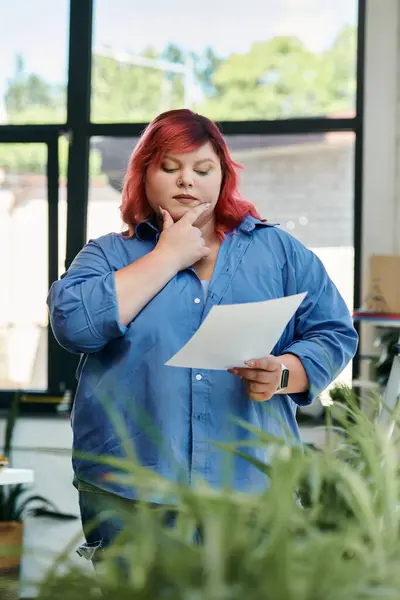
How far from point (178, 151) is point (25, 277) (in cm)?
344

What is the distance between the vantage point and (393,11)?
4.56m

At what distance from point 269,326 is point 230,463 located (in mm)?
937

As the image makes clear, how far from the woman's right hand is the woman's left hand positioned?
0.21 meters

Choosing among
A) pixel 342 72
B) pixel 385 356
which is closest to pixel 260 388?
pixel 385 356

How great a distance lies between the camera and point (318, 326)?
1729mm

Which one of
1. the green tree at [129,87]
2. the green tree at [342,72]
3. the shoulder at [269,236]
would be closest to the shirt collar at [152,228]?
the shoulder at [269,236]

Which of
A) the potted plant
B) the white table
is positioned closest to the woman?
the white table

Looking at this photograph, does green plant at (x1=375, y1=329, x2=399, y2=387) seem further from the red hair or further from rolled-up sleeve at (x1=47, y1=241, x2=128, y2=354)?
rolled-up sleeve at (x1=47, y1=241, x2=128, y2=354)

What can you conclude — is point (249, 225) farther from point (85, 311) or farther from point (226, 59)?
point (226, 59)

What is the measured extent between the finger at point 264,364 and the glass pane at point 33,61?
3631 millimetres

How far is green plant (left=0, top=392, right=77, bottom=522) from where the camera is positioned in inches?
176

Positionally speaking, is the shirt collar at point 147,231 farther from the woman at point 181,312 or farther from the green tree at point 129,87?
the green tree at point 129,87

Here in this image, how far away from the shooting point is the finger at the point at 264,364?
5.15ft

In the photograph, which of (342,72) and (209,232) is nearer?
(209,232)
